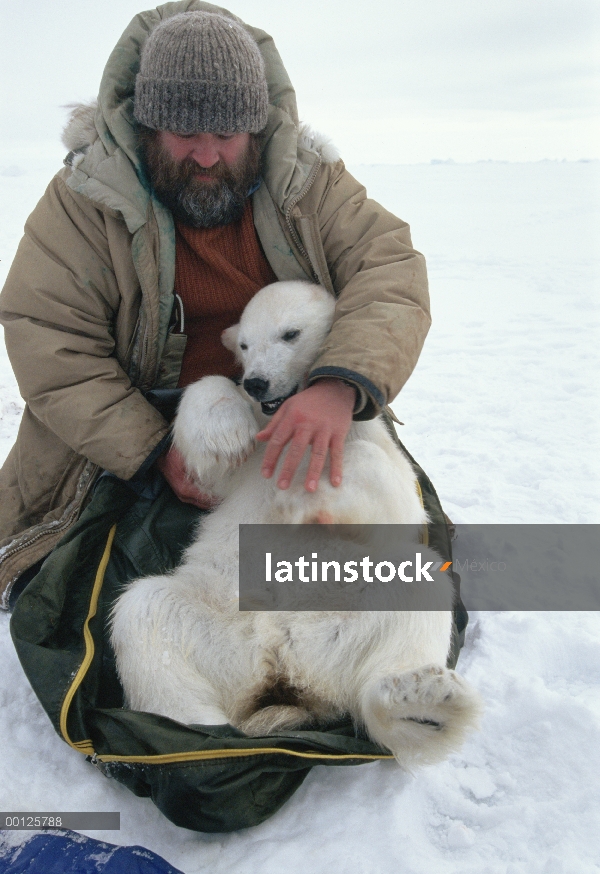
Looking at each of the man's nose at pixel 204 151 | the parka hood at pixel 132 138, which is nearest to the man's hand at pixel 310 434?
the parka hood at pixel 132 138

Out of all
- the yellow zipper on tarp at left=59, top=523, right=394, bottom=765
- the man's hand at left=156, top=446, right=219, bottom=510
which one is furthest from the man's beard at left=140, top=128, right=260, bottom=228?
the yellow zipper on tarp at left=59, top=523, right=394, bottom=765

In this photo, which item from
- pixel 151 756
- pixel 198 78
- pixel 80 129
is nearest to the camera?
pixel 151 756

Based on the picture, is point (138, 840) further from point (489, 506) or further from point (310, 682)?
point (489, 506)

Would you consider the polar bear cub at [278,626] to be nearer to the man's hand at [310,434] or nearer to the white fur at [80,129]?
the man's hand at [310,434]

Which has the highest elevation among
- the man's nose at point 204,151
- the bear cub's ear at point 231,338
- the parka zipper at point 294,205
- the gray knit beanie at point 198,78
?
the gray knit beanie at point 198,78

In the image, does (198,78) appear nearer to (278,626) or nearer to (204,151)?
(204,151)

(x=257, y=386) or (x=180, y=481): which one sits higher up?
(x=257, y=386)

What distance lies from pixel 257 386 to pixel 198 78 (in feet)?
3.13

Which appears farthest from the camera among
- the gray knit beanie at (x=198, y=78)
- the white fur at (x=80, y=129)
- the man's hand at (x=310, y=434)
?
the white fur at (x=80, y=129)

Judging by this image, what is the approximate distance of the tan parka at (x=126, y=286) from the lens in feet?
7.70

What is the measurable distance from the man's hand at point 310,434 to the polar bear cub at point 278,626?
129 mm

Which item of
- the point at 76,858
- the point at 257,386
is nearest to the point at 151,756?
the point at 76,858

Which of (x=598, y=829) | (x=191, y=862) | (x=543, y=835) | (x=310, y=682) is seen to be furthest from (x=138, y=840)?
(x=598, y=829)

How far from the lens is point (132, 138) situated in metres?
2.45
